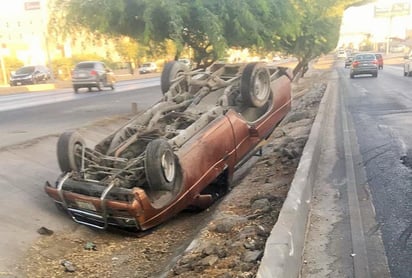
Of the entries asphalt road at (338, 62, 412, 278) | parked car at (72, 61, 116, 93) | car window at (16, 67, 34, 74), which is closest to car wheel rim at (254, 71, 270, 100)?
asphalt road at (338, 62, 412, 278)

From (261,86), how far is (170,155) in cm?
343

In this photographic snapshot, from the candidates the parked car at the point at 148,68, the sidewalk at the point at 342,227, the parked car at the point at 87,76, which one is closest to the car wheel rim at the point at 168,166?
the sidewalk at the point at 342,227

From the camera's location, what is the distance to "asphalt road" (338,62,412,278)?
4.52 meters

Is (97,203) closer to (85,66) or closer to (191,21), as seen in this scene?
(191,21)

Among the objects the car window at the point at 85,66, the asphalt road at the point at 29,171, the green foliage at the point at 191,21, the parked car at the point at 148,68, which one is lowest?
the parked car at the point at 148,68

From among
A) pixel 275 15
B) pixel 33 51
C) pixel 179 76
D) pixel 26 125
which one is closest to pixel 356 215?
pixel 179 76

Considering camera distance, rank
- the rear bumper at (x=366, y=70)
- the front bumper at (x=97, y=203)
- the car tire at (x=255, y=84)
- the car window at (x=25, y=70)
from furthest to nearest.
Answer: the car window at (x=25, y=70), the rear bumper at (x=366, y=70), the car tire at (x=255, y=84), the front bumper at (x=97, y=203)

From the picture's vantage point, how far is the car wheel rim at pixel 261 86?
29.5ft

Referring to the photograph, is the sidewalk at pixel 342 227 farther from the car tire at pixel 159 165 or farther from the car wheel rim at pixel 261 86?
the car tire at pixel 159 165

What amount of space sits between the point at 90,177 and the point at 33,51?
60.3 m

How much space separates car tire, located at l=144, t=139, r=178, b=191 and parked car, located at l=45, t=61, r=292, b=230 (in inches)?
0.5

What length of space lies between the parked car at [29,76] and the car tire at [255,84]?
3406 cm

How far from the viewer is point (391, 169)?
289 inches

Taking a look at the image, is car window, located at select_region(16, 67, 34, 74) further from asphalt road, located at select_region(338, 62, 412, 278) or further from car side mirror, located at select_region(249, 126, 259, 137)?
car side mirror, located at select_region(249, 126, 259, 137)
